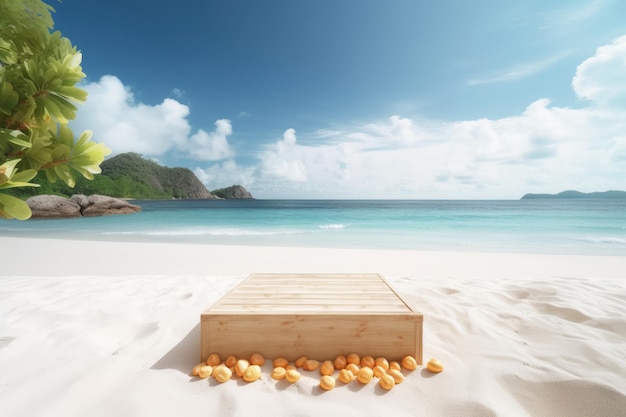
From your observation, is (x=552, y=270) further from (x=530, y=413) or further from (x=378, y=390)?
(x=378, y=390)

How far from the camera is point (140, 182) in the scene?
70.1 meters

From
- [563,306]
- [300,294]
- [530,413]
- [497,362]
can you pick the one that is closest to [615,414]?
[530,413]

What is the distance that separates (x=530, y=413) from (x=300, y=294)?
1.76 metres

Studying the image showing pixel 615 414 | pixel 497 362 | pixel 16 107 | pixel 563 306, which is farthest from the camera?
pixel 563 306

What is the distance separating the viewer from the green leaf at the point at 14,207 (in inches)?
28.8

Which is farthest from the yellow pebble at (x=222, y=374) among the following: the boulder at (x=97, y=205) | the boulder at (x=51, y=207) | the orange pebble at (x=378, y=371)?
the boulder at (x=97, y=205)

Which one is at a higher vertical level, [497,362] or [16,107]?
[16,107]

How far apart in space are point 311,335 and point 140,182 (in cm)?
7991

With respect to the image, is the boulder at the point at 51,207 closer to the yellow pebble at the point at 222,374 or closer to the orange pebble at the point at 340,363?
the yellow pebble at the point at 222,374

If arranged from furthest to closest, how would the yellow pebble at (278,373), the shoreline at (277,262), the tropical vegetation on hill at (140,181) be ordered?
the tropical vegetation on hill at (140,181), the shoreline at (277,262), the yellow pebble at (278,373)

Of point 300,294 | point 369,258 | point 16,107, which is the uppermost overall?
point 16,107

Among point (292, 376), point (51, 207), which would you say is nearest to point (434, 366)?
point (292, 376)

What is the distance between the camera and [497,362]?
229 cm

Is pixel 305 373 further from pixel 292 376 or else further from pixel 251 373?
pixel 251 373
